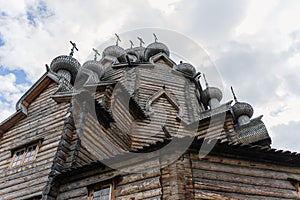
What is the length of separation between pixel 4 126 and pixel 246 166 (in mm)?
10120

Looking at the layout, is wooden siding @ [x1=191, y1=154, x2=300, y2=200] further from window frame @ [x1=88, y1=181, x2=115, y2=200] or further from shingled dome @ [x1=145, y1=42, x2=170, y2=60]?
shingled dome @ [x1=145, y1=42, x2=170, y2=60]

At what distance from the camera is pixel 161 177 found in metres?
7.49

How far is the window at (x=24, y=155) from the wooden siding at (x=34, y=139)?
0.74 ft

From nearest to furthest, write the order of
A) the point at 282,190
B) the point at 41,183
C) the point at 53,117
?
the point at 282,190 < the point at 41,183 < the point at 53,117

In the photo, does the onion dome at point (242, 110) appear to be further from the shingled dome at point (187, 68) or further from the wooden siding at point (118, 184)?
the wooden siding at point (118, 184)

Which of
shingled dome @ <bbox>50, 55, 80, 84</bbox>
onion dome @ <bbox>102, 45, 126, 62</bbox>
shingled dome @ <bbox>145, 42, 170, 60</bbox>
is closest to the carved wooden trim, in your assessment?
shingled dome @ <bbox>50, 55, 80, 84</bbox>

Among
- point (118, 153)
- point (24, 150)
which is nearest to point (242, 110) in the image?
point (118, 153)

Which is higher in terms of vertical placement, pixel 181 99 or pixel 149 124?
pixel 181 99

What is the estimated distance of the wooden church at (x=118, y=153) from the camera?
7.73 meters

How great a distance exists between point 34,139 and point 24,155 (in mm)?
689

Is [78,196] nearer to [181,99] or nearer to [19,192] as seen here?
[19,192]

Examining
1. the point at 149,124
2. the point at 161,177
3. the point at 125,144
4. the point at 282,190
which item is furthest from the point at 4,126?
the point at 282,190

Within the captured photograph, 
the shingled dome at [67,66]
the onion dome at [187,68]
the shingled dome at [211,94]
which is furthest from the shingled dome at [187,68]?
the shingled dome at [67,66]

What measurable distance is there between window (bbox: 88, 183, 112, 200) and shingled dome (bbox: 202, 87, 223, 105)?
706 inches
